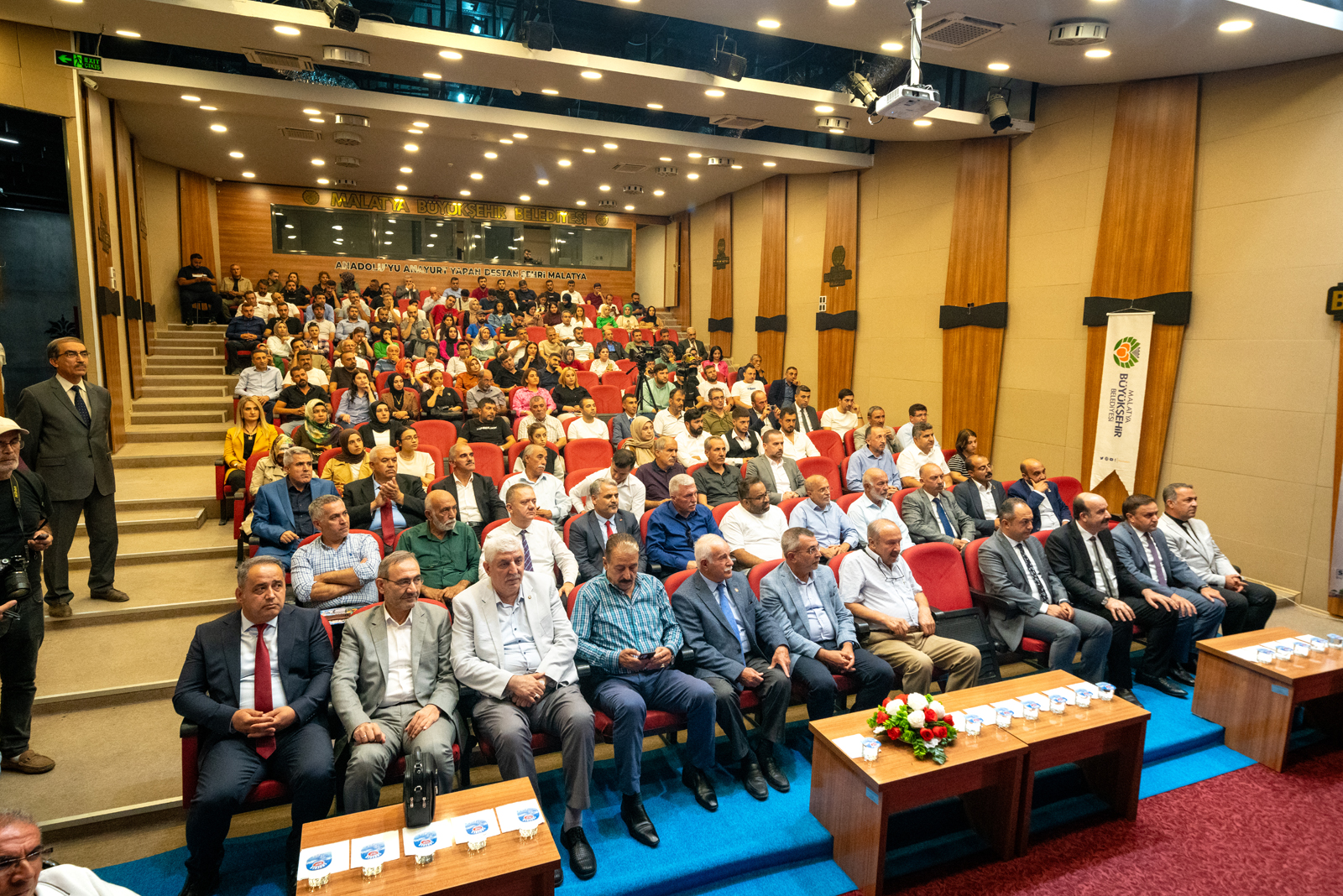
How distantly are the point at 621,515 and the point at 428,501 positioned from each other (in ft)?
3.39

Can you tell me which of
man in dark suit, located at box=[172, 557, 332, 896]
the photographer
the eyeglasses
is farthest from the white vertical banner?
the photographer

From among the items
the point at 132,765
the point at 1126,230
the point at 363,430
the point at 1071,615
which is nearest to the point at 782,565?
the point at 1071,615

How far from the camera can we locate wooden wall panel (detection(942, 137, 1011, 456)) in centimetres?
658

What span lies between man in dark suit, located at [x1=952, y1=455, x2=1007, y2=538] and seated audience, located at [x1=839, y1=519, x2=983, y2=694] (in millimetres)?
1485

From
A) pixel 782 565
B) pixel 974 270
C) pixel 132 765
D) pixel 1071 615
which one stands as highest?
pixel 974 270

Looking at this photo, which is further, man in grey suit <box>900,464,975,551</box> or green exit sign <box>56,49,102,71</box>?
green exit sign <box>56,49,102,71</box>

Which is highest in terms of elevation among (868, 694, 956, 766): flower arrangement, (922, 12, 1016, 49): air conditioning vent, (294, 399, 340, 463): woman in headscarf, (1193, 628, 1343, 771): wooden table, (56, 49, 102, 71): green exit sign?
(922, 12, 1016, 49): air conditioning vent

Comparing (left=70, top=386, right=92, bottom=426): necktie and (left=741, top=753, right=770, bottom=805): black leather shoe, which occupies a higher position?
(left=70, top=386, right=92, bottom=426): necktie

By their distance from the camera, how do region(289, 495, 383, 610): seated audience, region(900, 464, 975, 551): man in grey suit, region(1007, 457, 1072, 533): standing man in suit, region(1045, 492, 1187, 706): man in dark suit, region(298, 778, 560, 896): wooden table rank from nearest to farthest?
1. region(298, 778, 560, 896): wooden table
2. region(289, 495, 383, 610): seated audience
3. region(1045, 492, 1187, 706): man in dark suit
4. region(900, 464, 975, 551): man in grey suit
5. region(1007, 457, 1072, 533): standing man in suit

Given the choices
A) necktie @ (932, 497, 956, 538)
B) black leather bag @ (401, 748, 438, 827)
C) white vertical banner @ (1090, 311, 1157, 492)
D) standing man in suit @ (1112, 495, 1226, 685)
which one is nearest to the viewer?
black leather bag @ (401, 748, 438, 827)

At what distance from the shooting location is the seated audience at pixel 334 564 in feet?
9.99

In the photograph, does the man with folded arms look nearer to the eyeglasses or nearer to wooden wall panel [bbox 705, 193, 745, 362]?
the eyeglasses

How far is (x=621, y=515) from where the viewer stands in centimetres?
381

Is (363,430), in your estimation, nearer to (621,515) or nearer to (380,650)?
(621,515)
